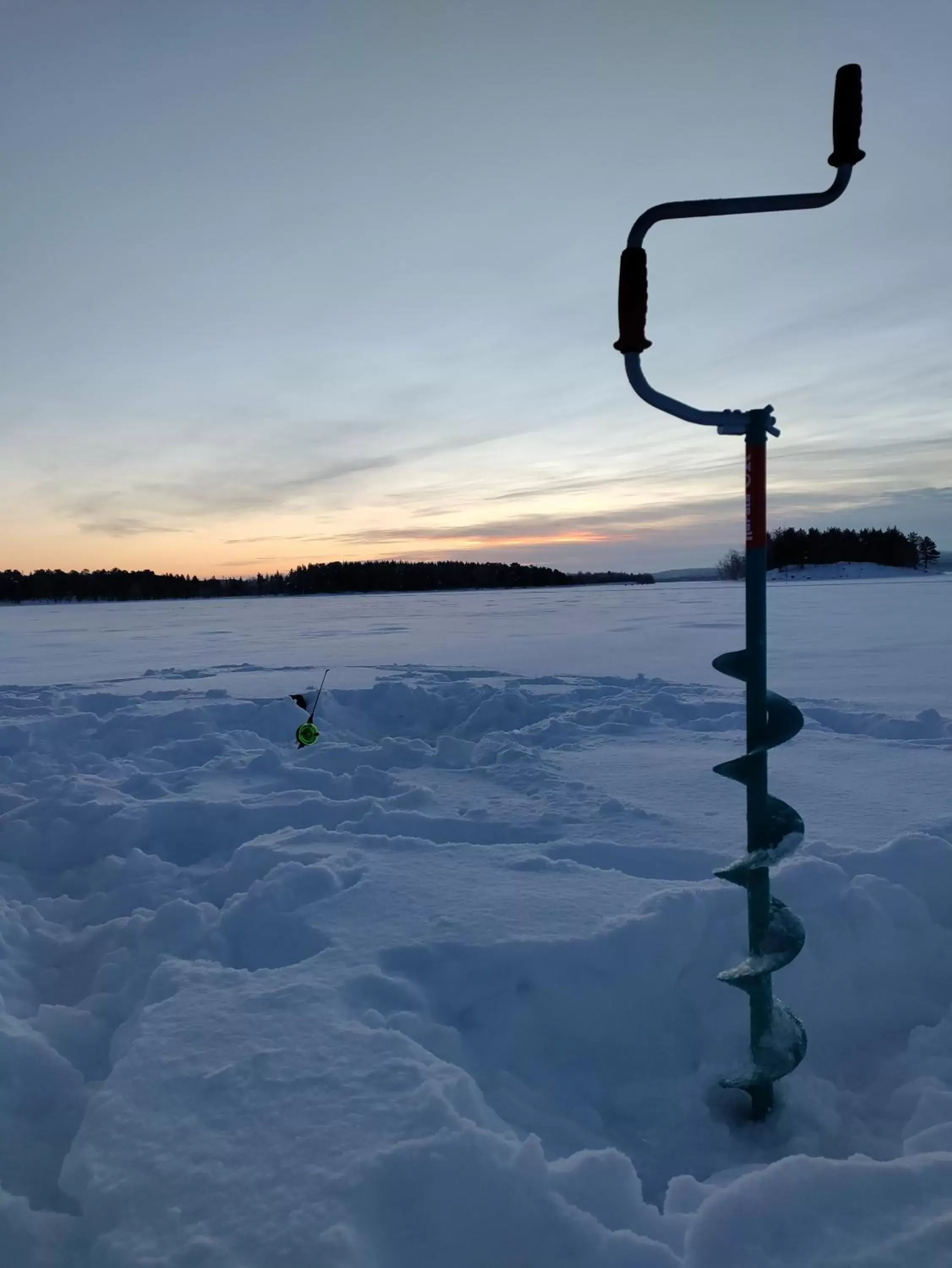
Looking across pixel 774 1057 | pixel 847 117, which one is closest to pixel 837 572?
pixel 847 117

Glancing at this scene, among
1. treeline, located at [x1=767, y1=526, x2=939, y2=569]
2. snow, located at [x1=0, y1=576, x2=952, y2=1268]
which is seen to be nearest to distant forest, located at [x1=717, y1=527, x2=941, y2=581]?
treeline, located at [x1=767, y1=526, x2=939, y2=569]

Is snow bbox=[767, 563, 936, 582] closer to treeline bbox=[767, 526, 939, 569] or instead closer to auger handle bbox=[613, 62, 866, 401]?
treeline bbox=[767, 526, 939, 569]

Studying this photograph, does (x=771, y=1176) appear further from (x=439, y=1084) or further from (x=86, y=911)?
(x=86, y=911)

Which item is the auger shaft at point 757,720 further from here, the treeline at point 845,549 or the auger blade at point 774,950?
the treeline at point 845,549

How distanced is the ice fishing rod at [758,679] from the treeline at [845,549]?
293 ft

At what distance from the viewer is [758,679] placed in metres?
1.86

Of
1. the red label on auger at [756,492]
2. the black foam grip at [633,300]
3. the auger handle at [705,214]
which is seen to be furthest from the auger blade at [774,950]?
the black foam grip at [633,300]

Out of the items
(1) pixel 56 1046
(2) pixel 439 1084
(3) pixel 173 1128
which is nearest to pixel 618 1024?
(2) pixel 439 1084

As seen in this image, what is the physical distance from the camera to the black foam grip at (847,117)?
1714 millimetres

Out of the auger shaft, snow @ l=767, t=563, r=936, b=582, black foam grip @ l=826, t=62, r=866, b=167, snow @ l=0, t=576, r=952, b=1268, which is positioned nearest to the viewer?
snow @ l=0, t=576, r=952, b=1268

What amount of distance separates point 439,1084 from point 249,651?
12.4 meters

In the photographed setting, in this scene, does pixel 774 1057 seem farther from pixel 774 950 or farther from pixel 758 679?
pixel 758 679

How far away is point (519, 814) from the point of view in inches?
153

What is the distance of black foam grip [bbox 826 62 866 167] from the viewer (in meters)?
1.71
